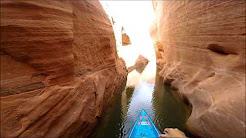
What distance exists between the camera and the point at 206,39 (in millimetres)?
6797

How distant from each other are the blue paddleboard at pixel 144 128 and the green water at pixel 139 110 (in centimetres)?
26

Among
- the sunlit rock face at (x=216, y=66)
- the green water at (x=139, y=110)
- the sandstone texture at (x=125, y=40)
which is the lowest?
the green water at (x=139, y=110)

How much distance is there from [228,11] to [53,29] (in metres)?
6.60

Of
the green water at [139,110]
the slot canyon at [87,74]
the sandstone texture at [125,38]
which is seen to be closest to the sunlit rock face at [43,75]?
the slot canyon at [87,74]

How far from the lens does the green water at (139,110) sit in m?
5.75

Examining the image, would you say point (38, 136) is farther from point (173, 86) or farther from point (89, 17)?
point (173, 86)

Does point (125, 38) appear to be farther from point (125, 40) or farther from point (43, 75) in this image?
point (43, 75)

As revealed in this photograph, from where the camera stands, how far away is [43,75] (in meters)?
4.14

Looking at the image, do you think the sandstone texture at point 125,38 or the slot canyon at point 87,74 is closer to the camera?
the slot canyon at point 87,74

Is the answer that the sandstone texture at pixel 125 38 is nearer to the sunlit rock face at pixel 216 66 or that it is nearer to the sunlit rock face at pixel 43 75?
the sunlit rock face at pixel 216 66

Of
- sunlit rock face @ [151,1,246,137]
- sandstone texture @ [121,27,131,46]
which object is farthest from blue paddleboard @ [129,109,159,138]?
sandstone texture @ [121,27,131,46]

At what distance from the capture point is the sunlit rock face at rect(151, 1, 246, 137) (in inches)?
162

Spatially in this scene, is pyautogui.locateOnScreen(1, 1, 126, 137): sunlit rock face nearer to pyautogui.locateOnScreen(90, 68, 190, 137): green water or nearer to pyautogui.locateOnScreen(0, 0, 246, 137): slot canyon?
pyautogui.locateOnScreen(0, 0, 246, 137): slot canyon

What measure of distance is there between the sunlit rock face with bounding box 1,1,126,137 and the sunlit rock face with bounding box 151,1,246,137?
4.31 meters
